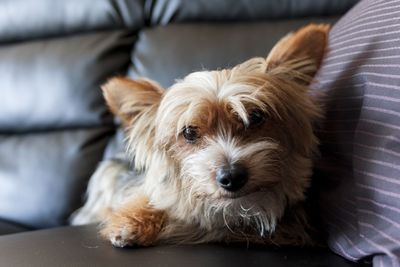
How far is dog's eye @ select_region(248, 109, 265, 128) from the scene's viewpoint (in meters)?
1.17

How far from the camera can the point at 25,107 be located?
6.61 ft

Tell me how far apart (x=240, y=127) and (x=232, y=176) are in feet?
0.41

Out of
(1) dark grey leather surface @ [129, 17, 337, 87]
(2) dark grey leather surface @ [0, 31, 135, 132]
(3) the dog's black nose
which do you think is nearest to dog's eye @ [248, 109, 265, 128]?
(3) the dog's black nose

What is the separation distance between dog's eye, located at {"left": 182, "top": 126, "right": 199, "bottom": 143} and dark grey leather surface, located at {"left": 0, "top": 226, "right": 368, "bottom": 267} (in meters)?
0.23

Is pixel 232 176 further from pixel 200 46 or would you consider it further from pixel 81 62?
pixel 81 62

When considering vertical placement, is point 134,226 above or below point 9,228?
above

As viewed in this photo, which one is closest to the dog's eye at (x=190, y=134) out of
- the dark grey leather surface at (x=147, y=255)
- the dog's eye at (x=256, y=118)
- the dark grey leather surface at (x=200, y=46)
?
the dog's eye at (x=256, y=118)

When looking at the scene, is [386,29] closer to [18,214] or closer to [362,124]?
[362,124]

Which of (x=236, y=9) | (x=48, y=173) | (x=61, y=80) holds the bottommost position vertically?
(x=48, y=173)

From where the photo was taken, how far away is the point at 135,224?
3.98 ft

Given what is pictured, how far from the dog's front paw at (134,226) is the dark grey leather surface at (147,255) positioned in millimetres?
25

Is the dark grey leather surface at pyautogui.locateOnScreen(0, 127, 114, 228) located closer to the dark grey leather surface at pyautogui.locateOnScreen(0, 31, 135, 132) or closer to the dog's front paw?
the dark grey leather surface at pyautogui.locateOnScreen(0, 31, 135, 132)

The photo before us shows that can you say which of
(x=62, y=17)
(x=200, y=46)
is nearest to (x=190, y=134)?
(x=200, y=46)

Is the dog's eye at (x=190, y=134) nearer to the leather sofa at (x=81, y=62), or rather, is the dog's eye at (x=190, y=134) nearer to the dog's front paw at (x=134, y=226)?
the dog's front paw at (x=134, y=226)
